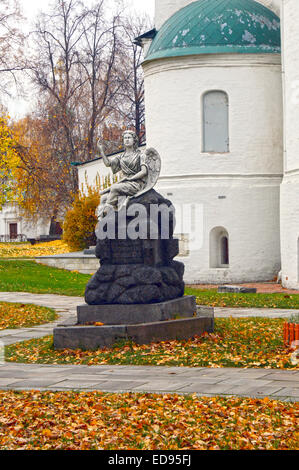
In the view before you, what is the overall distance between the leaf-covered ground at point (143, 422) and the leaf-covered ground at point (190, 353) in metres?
2.14

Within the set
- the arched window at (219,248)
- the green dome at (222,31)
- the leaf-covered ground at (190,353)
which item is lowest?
the leaf-covered ground at (190,353)

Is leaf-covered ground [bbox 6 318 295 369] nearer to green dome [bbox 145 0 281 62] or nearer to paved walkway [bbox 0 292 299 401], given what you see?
paved walkway [bbox 0 292 299 401]

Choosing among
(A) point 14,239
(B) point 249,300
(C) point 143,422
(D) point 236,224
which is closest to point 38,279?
(D) point 236,224

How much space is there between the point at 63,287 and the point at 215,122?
25.0 feet

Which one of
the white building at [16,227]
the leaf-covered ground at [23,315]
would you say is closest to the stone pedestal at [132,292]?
the leaf-covered ground at [23,315]

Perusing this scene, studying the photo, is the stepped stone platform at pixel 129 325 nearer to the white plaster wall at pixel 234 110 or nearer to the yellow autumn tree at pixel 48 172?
the white plaster wall at pixel 234 110

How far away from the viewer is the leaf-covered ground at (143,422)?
266 inches

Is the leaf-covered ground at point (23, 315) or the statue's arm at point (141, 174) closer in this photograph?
the statue's arm at point (141, 174)

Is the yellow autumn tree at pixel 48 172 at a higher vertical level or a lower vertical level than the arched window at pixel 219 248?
higher

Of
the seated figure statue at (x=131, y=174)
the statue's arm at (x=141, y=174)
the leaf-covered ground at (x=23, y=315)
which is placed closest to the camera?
the seated figure statue at (x=131, y=174)

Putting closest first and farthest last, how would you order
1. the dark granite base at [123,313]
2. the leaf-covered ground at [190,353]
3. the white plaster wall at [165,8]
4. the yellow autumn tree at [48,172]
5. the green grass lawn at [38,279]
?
the leaf-covered ground at [190,353] < the dark granite base at [123,313] < the green grass lawn at [38,279] < the white plaster wall at [165,8] < the yellow autumn tree at [48,172]

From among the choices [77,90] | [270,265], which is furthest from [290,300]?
[77,90]

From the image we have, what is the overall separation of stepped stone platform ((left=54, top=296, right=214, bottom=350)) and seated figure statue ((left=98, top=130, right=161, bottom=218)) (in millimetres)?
1696

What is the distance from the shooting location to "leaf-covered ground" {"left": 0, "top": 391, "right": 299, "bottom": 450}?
22.1 feet
